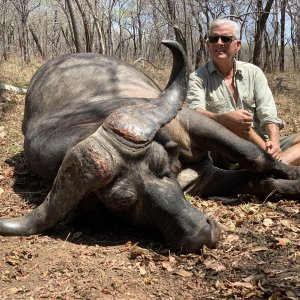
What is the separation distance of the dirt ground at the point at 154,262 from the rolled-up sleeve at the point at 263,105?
112 cm

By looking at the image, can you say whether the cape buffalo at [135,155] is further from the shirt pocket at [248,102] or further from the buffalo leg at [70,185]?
the shirt pocket at [248,102]

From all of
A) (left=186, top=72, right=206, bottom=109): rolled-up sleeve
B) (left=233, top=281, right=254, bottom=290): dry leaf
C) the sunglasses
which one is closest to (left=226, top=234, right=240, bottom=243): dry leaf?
(left=233, top=281, right=254, bottom=290): dry leaf

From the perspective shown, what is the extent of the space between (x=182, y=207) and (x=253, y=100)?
2395 millimetres

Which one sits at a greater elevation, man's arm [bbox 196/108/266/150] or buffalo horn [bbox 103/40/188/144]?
buffalo horn [bbox 103/40/188/144]

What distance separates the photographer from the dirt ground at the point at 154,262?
275 centimetres

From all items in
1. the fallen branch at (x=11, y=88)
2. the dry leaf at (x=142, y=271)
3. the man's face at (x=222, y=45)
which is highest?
the man's face at (x=222, y=45)

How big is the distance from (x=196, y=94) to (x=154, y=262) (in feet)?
7.79

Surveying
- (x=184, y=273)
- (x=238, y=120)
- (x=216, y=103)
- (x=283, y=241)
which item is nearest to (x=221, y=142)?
(x=238, y=120)

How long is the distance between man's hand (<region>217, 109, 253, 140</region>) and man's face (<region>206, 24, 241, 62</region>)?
0.81m

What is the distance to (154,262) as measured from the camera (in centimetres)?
312

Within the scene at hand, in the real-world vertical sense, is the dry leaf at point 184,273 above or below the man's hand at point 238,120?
below

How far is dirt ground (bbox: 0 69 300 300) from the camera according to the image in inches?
108

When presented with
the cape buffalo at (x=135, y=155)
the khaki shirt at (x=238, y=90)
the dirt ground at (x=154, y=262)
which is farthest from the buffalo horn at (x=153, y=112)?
the khaki shirt at (x=238, y=90)

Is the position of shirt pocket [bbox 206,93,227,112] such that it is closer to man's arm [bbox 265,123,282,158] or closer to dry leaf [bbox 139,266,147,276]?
man's arm [bbox 265,123,282,158]
